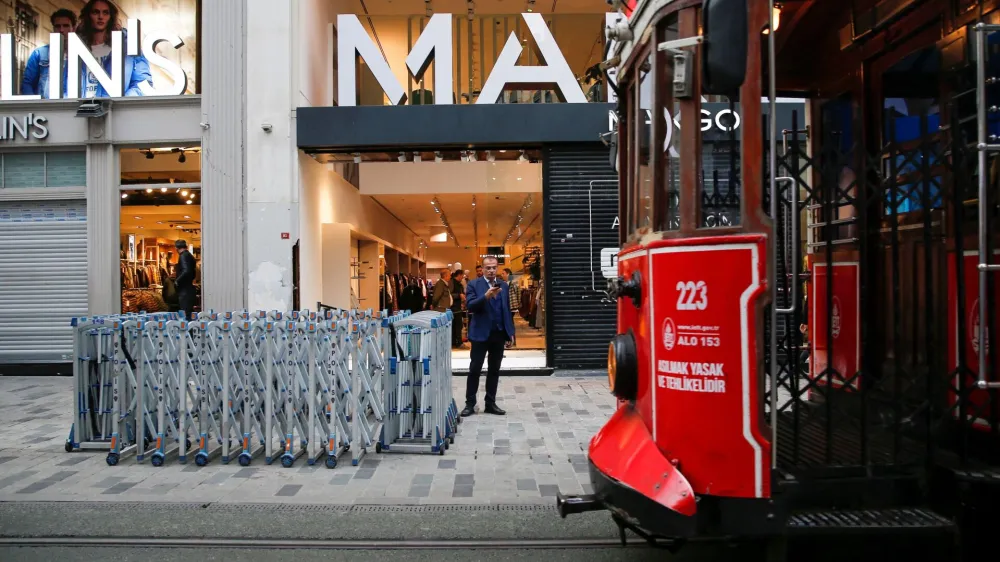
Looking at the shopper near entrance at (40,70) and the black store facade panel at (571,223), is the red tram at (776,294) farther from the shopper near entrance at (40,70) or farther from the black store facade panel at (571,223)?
the shopper near entrance at (40,70)

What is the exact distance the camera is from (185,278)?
11219mm

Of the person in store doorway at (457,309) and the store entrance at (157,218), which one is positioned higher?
the store entrance at (157,218)

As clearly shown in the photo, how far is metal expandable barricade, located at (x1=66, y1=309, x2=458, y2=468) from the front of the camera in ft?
20.4

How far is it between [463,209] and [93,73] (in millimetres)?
8612

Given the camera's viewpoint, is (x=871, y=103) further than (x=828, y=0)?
Yes

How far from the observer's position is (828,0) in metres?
4.25

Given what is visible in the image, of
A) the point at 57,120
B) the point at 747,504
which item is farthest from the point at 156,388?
the point at 57,120

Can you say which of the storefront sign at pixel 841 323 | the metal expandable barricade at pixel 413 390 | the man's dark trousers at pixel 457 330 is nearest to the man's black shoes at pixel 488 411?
the metal expandable barricade at pixel 413 390

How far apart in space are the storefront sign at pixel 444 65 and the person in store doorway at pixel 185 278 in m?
3.63

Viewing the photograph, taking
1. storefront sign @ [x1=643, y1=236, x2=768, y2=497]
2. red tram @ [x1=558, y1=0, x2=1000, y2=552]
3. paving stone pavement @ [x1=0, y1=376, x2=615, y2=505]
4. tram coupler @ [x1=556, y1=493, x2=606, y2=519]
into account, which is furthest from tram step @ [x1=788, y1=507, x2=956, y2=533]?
paving stone pavement @ [x1=0, y1=376, x2=615, y2=505]

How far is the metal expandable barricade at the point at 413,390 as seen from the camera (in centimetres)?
646

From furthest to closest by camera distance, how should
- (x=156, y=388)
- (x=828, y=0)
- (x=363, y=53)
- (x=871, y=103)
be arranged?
(x=363, y=53) < (x=156, y=388) < (x=871, y=103) < (x=828, y=0)

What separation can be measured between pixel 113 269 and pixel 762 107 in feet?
37.7

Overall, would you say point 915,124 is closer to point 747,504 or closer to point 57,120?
point 747,504
